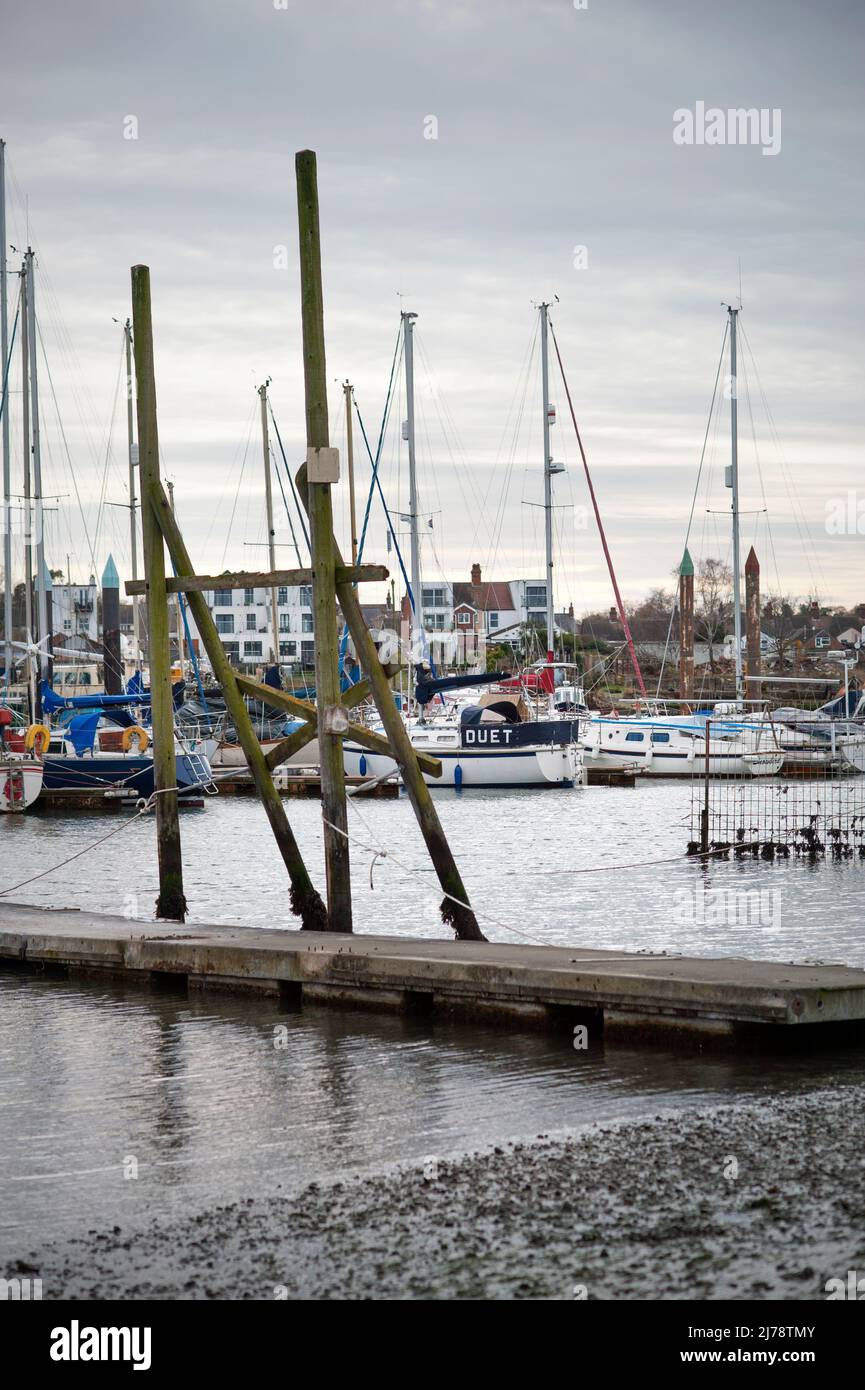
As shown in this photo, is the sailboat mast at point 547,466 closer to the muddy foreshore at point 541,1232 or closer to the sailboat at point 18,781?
the sailboat at point 18,781

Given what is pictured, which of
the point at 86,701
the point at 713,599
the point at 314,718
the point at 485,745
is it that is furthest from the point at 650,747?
the point at 713,599

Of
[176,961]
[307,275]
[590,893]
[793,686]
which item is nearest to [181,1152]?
[176,961]

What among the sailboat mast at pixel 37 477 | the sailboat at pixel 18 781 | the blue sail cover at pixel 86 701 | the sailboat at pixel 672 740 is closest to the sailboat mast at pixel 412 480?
the sailboat at pixel 672 740

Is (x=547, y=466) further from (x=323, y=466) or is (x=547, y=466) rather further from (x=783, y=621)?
(x=783, y=621)

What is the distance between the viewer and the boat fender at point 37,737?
46250 millimetres

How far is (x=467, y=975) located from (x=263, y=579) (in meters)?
5.47

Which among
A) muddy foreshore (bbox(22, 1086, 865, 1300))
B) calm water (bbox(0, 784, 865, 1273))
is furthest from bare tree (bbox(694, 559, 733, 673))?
muddy foreshore (bbox(22, 1086, 865, 1300))

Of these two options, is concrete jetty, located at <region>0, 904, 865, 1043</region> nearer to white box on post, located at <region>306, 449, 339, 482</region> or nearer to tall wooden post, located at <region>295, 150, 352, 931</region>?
tall wooden post, located at <region>295, 150, 352, 931</region>

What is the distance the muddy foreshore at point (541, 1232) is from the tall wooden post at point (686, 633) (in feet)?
231

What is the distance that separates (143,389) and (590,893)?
12.0 m

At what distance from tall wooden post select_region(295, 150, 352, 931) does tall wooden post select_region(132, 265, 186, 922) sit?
240 cm

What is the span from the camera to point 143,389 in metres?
17.3
